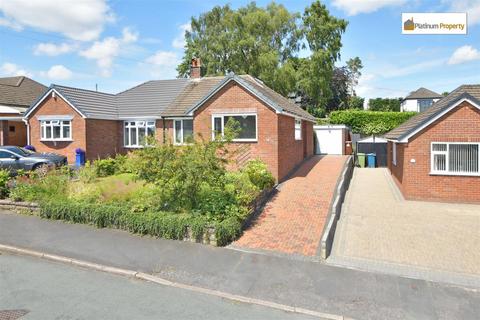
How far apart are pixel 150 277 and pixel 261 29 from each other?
121 ft

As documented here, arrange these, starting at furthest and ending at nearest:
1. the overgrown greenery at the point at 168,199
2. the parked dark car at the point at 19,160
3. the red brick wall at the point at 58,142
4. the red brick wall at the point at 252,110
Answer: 1. the red brick wall at the point at 58,142
2. the parked dark car at the point at 19,160
3. the red brick wall at the point at 252,110
4. the overgrown greenery at the point at 168,199

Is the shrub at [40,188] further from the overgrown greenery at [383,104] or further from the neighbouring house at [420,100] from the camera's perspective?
the neighbouring house at [420,100]

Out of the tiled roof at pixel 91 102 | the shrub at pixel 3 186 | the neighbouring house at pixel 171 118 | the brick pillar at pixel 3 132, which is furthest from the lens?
the brick pillar at pixel 3 132

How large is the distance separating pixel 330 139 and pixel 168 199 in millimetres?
20250

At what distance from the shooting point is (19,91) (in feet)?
103

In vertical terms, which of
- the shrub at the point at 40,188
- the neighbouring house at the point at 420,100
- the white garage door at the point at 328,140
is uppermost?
the neighbouring house at the point at 420,100

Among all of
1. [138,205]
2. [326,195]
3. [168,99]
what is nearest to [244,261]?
[138,205]

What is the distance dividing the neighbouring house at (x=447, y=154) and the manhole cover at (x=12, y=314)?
12.8 m

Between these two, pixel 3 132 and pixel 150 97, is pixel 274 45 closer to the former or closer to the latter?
pixel 150 97

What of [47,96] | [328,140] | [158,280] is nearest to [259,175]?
[158,280]

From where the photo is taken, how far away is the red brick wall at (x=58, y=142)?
19.7 m

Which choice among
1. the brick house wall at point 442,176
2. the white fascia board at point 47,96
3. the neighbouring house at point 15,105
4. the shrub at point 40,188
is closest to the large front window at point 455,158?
the brick house wall at point 442,176

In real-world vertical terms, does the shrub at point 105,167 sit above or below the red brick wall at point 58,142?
below

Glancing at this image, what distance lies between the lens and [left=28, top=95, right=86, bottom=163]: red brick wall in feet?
64.6
